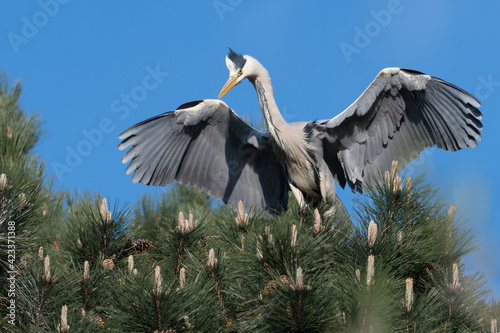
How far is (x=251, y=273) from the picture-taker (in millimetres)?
3818

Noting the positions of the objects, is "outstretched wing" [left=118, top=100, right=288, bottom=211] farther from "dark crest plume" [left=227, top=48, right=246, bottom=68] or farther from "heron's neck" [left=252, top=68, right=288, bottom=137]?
"dark crest plume" [left=227, top=48, right=246, bottom=68]

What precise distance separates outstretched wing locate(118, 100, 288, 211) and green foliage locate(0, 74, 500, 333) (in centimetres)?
118

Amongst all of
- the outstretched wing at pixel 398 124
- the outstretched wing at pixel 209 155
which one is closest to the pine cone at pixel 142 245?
the outstretched wing at pixel 209 155

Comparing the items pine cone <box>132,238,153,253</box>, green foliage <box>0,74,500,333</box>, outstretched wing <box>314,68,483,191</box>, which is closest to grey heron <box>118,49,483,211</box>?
outstretched wing <box>314,68,483,191</box>

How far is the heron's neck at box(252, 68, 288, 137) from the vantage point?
6.23 metres

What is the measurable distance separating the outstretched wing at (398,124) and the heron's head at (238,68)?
0.73 m

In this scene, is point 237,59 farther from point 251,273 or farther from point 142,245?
point 251,273

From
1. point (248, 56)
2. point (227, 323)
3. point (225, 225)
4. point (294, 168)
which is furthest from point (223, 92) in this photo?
point (227, 323)

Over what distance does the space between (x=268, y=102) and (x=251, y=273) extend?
276 centimetres

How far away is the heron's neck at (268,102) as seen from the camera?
6.23 m

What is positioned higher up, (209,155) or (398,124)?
(398,124)

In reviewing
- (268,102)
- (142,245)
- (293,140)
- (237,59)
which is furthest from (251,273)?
(237,59)

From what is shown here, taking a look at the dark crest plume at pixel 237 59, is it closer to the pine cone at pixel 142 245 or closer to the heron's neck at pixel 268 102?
the heron's neck at pixel 268 102

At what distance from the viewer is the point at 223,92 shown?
623 centimetres
